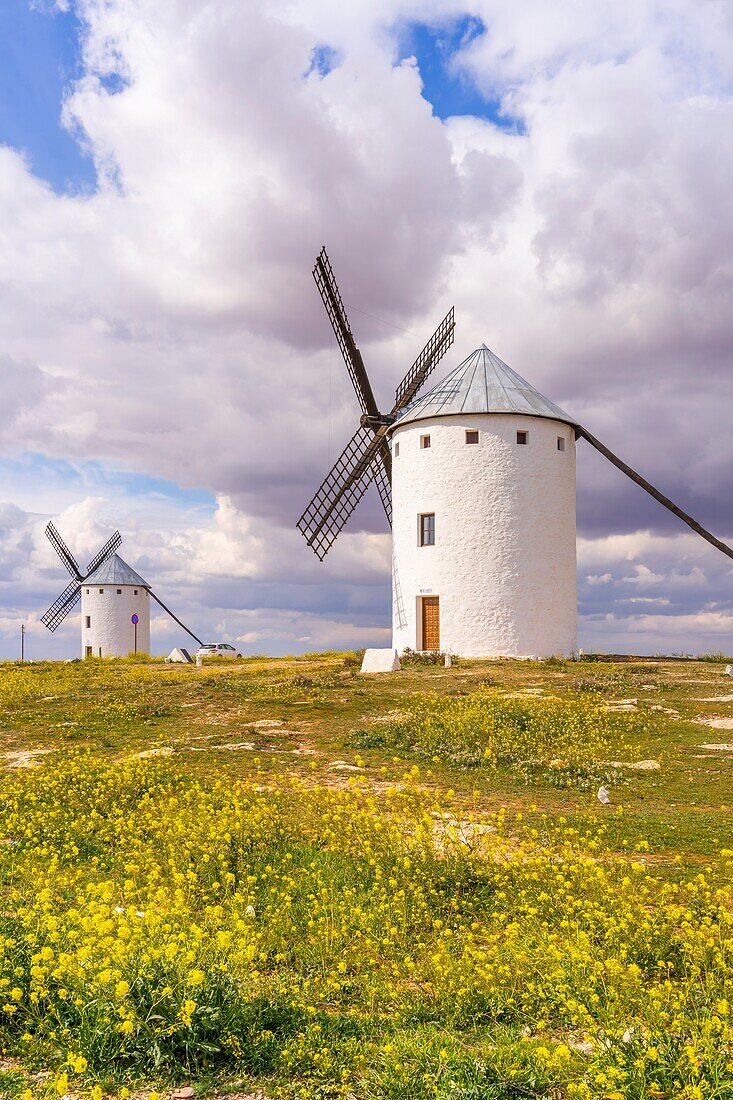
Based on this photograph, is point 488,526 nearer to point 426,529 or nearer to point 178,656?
point 426,529

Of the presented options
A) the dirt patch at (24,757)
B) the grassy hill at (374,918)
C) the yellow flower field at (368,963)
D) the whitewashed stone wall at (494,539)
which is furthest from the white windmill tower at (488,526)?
the yellow flower field at (368,963)

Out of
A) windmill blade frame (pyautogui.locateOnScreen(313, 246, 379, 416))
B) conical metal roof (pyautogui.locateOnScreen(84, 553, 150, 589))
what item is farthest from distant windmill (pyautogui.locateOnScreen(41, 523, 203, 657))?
windmill blade frame (pyautogui.locateOnScreen(313, 246, 379, 416))

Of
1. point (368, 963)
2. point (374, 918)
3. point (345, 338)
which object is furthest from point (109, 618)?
point (368, 963)

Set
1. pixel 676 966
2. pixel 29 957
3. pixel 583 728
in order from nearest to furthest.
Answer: pixel 29 957, pixel 676 966, pixel 583 728

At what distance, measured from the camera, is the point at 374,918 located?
705 centimetres

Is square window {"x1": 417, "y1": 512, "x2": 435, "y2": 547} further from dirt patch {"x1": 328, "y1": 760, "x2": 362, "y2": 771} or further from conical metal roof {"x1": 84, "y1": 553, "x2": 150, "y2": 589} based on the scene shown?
conical metal roof {"x1": 84, "y1": 553, "x2": 150, "y2": 589}

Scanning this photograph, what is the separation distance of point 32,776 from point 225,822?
5654mm

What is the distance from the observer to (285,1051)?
493cm

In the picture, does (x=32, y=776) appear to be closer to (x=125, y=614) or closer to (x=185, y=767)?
(x=185, y=767)

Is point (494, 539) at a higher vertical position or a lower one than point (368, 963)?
higher

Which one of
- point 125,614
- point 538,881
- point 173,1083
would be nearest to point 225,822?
point 538,881

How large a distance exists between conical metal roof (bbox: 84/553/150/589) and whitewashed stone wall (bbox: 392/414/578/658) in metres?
37.9

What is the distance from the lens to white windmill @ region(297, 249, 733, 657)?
31.8 m

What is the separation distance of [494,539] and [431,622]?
428 cm
